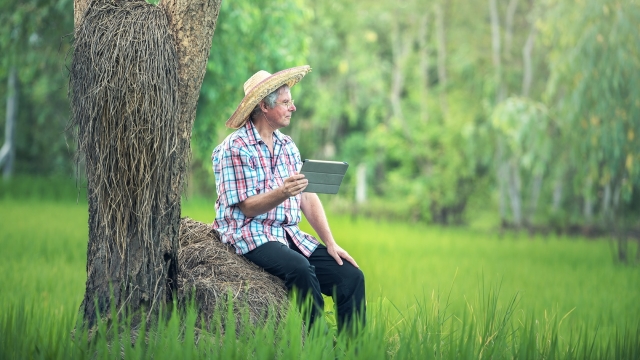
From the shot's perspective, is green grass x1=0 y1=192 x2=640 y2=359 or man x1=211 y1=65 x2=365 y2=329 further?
man x1=211 y1=65 x2=365 y2=329

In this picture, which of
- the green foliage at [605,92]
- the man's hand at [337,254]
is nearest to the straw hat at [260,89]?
the man's hand at [337,254]

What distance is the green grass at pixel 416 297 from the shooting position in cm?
367

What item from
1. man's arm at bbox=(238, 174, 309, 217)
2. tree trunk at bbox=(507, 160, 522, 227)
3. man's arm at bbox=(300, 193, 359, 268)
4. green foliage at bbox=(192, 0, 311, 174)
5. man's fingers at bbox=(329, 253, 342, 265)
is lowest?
tree trunk at bbox=(507, 160, 522, 227)

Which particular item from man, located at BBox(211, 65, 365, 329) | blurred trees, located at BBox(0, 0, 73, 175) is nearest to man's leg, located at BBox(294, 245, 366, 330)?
man, located at BBox(211, 65, 365, 329)

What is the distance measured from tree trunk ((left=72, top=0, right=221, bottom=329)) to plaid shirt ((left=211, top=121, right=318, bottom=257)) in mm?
312

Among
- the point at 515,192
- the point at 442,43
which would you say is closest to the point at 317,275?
the point at 515,192

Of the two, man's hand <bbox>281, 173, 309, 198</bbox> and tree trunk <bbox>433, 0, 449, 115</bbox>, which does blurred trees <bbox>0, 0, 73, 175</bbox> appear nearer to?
man's hand <bbox>281, 173, 309, 198</bbox>

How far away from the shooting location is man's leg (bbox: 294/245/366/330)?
14.4 ft

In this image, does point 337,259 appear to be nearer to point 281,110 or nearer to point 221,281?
point 221,281

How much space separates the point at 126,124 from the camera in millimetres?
3836

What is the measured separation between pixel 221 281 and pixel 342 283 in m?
0.66

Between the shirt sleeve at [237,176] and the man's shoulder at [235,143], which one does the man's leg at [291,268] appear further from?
the man's shoulder at [235,143]

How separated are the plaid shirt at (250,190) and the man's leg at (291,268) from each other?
7 centimetres

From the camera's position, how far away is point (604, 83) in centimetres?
1062
